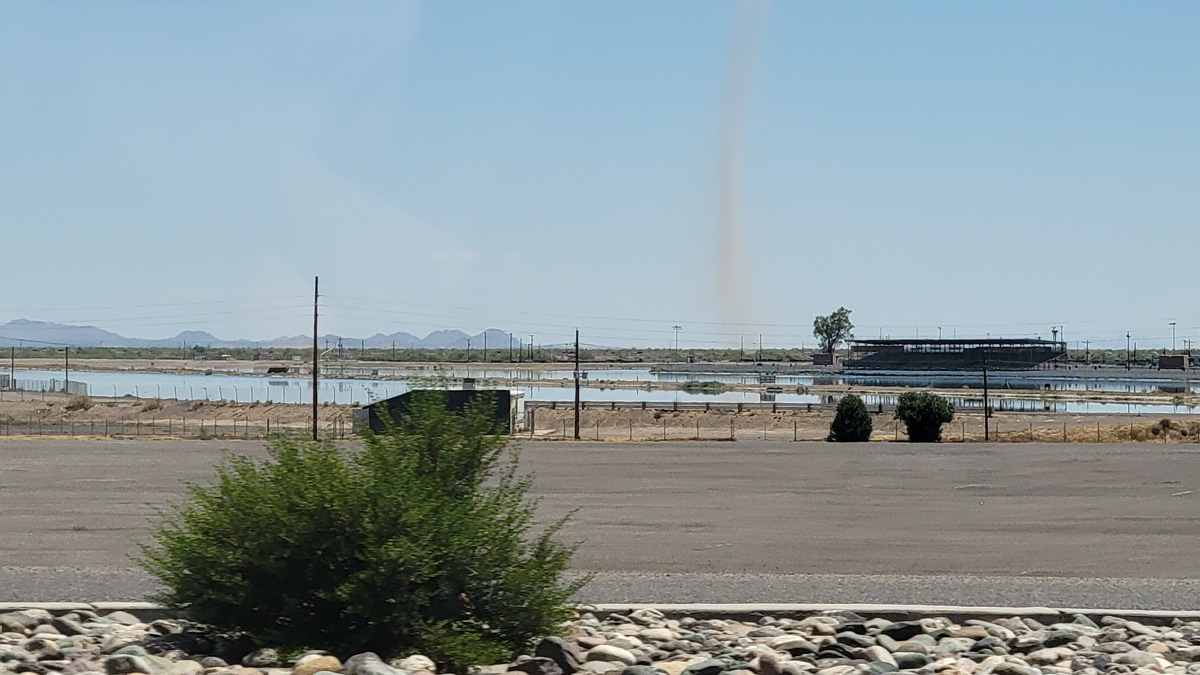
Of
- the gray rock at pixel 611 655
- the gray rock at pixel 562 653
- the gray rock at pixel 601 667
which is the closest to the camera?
the gray rock at pixel 601 667

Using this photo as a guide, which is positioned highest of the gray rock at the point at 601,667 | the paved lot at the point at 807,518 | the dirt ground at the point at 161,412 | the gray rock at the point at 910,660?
the gray rock at the point at 601,667

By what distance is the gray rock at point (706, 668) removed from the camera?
984 centimetres

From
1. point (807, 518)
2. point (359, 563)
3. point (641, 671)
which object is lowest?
point (807, 518)

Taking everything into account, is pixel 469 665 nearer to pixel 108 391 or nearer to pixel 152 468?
pixel 152 468

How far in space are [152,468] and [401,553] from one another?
28153 millimetres

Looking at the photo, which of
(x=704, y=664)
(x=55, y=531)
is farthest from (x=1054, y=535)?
(x=55, y=531)

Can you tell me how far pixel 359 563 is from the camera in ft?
32.5

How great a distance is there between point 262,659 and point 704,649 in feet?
12.5

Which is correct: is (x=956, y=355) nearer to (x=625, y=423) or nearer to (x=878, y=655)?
(x=625, y=423)

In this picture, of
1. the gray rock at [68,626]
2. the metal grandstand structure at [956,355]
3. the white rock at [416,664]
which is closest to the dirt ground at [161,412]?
the gray rock at [68,626]

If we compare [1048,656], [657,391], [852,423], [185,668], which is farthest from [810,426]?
[185,668]

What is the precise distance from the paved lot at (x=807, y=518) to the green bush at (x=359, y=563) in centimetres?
402

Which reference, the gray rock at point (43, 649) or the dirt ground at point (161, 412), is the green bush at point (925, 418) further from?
the gray rock at point (43, 649)

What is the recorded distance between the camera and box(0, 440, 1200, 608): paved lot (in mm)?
16031
